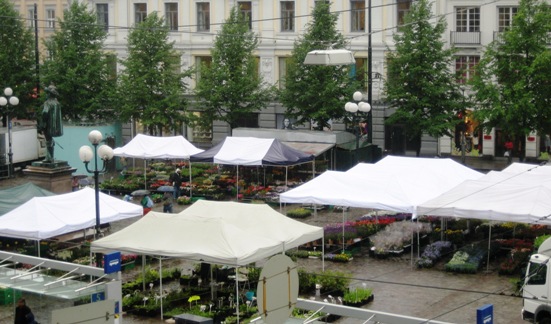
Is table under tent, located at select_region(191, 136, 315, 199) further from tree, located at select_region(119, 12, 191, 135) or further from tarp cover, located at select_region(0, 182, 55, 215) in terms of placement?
tree, located at select_region(119, 12, 191, 135)

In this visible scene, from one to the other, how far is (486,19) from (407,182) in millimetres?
23268

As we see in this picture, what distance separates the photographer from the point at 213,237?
23.4 metres

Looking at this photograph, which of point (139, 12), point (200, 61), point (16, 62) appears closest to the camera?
point (16, 62)

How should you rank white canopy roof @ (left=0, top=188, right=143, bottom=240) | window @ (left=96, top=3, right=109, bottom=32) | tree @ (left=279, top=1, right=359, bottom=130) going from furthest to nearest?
window @ (left=96, top=3, right=109, bottom=32) < tree @ (left=279, top=1, right=359, bottom=130) < white canopy roof @ (left=0, top=188, right=143, bottom=240)

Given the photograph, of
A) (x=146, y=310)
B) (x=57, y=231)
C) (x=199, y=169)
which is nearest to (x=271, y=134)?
(x=199, y=169)

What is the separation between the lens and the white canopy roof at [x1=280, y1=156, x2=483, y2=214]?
29.5 metres

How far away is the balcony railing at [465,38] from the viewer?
51312 mm

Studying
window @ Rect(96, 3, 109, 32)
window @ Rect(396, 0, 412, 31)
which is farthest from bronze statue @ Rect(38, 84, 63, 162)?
window @ Rect(96, 3, 109, 32)

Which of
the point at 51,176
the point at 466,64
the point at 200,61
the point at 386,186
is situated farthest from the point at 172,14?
the point at 386,186

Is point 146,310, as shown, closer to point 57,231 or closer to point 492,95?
point 57,231

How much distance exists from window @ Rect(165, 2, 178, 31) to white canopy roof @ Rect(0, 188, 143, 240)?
3124cm

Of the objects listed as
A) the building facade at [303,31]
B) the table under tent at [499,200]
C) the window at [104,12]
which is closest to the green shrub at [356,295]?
the table under tent at [499,200]

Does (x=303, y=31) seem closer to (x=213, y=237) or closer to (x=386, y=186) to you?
(x=386, y=186)

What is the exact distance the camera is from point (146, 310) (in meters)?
23.6
